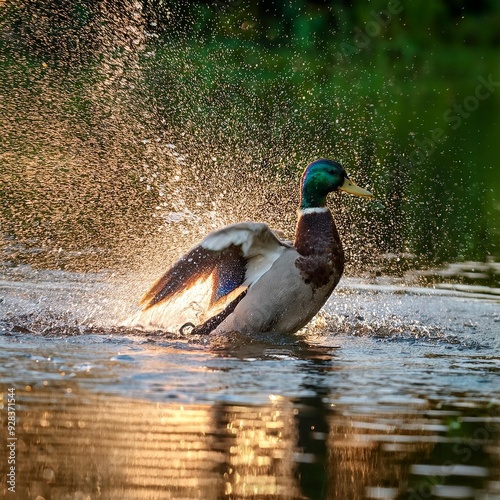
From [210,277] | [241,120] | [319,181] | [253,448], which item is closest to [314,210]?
[319,181]

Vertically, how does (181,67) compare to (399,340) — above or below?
above

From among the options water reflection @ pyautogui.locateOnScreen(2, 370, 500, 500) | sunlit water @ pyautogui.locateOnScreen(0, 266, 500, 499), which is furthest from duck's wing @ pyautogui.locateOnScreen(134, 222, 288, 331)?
water reflection @ pyautogui.locateOnScreen(2, 370, 500, 500)

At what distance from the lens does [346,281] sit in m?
8.40

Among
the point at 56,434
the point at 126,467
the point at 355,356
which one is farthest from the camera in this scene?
the point at 355,356

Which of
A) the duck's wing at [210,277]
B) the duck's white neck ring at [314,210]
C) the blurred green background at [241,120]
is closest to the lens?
the duck's wing at [210,277]

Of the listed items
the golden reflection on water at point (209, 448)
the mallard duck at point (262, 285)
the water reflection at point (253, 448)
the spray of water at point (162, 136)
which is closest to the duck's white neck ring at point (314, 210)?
the mallard duck at point (262, 285)

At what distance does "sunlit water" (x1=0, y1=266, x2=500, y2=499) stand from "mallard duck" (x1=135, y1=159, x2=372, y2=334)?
183 mm

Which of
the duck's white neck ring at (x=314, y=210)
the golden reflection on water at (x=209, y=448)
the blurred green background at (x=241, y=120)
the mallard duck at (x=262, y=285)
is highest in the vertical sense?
the blurred green background at (x=241, y=120)

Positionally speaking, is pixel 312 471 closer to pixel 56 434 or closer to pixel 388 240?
pixel 56 434

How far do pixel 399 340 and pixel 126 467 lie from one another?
9.61 ft

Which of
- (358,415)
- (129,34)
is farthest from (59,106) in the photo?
(358,415)

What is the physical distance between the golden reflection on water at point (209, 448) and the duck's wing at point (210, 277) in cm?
162

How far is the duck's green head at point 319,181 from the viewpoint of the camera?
Answer: 6.84 meters

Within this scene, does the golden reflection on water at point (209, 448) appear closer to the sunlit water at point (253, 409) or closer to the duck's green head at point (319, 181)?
the sunlit water at point (253, 409)
